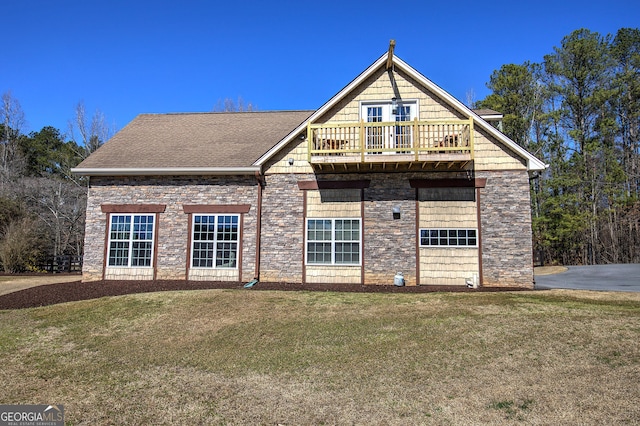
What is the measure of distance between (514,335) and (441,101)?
882cm

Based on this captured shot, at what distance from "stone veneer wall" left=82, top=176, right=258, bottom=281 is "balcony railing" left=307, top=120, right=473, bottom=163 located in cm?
295

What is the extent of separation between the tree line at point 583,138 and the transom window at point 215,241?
22.6m

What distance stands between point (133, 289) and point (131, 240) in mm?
2455

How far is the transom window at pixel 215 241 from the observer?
14117mm

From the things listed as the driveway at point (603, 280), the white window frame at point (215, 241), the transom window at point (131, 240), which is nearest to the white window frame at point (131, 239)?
the transom window at point (131, 240)

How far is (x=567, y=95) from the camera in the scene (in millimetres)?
28891

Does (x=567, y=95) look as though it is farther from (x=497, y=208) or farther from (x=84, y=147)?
(x=84, y=147)

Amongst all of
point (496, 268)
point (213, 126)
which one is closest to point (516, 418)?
point (496, 268)

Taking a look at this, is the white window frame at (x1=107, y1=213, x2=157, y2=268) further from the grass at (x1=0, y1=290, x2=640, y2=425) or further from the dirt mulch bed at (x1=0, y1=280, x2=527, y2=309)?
the grass at (x1=0, y1=290, x2=640, y2=425)

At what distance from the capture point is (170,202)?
567 inches

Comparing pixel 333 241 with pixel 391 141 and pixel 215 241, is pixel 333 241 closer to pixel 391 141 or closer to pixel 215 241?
pixel 391 141

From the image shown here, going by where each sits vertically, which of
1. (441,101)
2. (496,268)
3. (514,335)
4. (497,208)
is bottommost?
(514,335)

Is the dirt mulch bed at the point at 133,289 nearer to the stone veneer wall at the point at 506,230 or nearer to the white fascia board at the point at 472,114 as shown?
the stone veneer wall at the point at 506,230

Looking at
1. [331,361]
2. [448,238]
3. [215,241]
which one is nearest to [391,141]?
[448,238]
